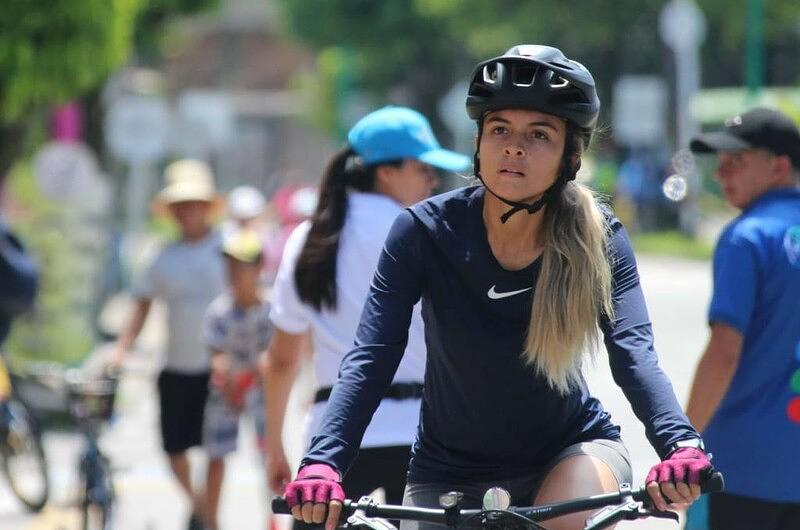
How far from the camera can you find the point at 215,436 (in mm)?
8352

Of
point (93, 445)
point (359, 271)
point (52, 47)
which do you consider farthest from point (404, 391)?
point (52, 47)

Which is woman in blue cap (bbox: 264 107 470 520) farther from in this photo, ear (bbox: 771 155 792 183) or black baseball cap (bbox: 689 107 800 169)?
ear (bbox: 771 155 792 183)

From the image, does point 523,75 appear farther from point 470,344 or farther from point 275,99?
point 275,99

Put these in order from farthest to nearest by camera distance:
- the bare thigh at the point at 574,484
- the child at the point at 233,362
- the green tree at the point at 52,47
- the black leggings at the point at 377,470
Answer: the green tree at the point at 52,47 → the child at the point at 233,362 → the black leggings at the point at 377,470 → the bare thigh at the point at 574,484

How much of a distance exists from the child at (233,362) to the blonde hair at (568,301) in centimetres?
463

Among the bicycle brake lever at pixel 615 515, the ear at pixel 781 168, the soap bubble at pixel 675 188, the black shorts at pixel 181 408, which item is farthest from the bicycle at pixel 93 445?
the bicycle brake lever at pixel 615 515

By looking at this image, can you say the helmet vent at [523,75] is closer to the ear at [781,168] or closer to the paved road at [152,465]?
the paved road at [152,465]

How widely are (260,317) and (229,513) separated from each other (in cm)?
161

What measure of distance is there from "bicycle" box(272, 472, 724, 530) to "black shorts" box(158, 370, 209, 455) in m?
5.36

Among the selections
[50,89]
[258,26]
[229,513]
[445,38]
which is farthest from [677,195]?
[258,26]

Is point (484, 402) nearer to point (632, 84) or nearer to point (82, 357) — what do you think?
point (82, 357)

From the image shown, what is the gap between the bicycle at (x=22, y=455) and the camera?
33.1 ft

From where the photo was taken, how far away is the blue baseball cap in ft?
17.8

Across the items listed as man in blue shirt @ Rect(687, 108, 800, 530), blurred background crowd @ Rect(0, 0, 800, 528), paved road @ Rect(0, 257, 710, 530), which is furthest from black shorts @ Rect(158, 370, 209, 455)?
man in blue shirt @ Rect(687, 108, 800, 530)
